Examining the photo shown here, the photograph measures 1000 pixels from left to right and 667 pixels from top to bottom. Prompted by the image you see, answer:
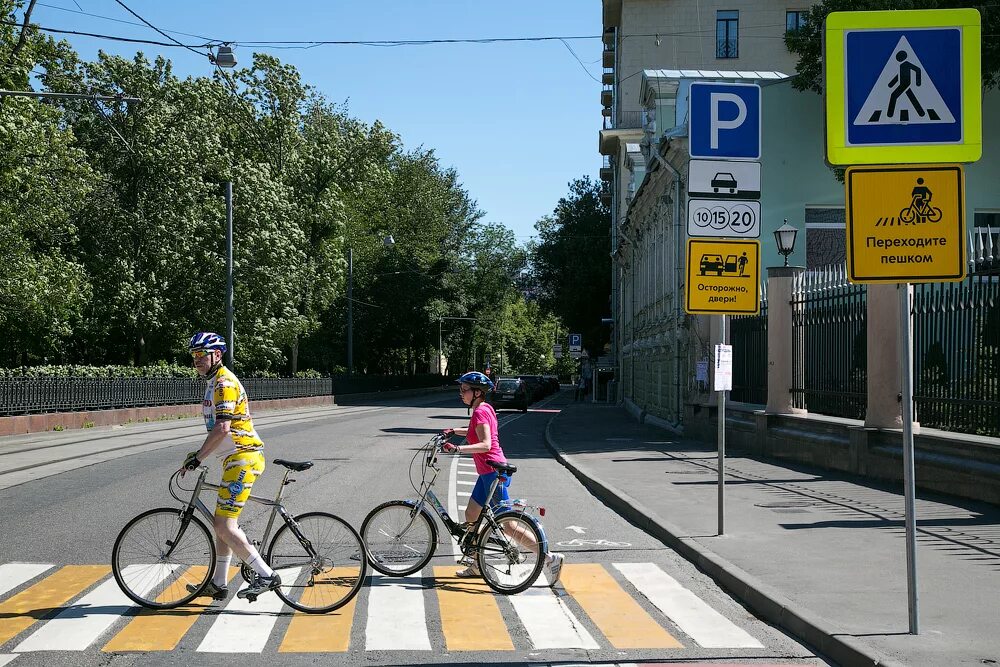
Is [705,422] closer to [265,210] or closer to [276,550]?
[276,550]

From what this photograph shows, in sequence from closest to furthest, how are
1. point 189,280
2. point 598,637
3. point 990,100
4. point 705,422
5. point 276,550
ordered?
point 598,637, point 276,550, point 705,422, point 990,100, point 189,280

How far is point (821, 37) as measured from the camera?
26656mm

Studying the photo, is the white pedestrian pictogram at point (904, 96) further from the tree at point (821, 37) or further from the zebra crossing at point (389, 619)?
the tree at point (821, 37)

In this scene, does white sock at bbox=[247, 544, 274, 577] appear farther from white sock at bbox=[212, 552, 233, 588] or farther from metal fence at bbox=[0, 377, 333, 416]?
metal fence at bbox=[0, 377, 333, 416]

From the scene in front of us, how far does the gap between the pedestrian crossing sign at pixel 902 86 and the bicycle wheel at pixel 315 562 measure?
389 cm

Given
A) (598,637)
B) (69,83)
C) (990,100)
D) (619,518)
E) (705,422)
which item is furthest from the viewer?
(69,83)

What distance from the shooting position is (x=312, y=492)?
560 inches

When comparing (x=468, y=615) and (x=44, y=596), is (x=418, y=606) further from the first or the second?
(x=44, y=596)

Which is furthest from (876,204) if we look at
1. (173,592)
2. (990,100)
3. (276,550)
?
(990,100)

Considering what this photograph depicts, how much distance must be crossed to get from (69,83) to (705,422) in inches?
1261

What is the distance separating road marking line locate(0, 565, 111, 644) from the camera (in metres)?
6.78

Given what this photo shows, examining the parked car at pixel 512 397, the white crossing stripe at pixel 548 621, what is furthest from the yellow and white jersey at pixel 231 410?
the parked car at pixel 512 397

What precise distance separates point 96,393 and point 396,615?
2687 cm

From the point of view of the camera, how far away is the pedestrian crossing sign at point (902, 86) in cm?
633
